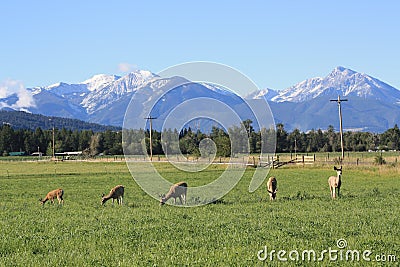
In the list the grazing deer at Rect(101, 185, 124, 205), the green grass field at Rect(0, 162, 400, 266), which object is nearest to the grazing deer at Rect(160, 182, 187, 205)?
the green grass field at Rect(0, 162, 400, 266)

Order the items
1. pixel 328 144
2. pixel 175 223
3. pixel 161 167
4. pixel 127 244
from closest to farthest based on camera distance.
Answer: pixel 127 244 < pixel 175 223 < pixel 161 167 < pixel 328 144

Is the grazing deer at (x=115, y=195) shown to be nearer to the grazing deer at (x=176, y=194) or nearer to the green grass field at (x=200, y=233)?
A: the green grass field at (x=200, y=233)

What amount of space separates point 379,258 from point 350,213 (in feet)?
28.7

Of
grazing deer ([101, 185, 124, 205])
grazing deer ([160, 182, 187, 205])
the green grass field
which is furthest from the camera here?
grazing deer ([101, 185, 124, 205])

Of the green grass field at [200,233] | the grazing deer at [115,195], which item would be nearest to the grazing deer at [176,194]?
the green grass field at [200,233]

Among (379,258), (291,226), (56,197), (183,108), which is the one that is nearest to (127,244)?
(291,226)

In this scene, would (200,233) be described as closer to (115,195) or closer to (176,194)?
(176,194)

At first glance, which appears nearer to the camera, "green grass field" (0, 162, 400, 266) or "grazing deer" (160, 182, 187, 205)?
"green grass field" (0, 162, 400, 266)

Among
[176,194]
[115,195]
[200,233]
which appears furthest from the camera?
[115,195]

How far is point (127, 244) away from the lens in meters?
16.0

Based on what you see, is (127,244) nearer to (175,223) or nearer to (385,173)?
(175,223)

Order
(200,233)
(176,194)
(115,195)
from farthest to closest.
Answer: (115,195), (176,194), (200,233)

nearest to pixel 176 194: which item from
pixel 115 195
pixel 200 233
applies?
pixel 115 195

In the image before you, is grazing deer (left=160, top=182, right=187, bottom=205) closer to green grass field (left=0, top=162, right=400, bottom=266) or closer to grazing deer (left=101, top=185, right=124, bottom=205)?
green grass field (left=0, top=162, right=400, bottom=266)
